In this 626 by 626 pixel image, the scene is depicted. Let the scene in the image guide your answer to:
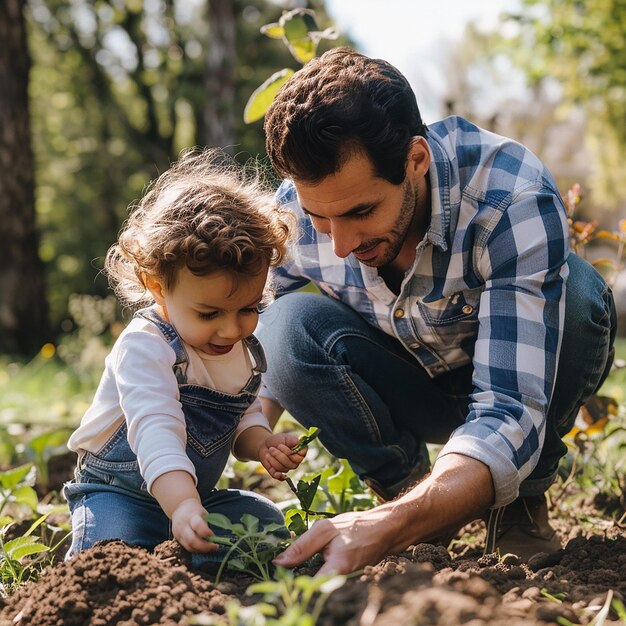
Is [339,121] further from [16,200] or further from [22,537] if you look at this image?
[16,200]

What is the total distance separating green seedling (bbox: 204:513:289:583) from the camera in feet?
5.23

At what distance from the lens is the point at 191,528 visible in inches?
66.6

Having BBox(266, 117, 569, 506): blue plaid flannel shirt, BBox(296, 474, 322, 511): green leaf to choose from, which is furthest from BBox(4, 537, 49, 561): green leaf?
BBox(266, 117, 569, 506): blue plaid flannel shirt

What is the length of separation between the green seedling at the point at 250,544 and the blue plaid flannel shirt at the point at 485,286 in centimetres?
44

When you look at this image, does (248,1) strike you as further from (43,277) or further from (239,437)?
(239,437)

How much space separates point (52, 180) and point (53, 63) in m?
2.73

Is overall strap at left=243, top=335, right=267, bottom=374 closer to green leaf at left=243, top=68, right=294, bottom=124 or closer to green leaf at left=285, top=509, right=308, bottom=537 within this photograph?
green leaf at left=285, top=509, right=308, bottom=537

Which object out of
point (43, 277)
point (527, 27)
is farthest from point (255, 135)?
point (43, 277)

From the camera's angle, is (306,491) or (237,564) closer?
(237,564)

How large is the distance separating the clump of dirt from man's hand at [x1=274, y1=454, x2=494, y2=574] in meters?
0.05

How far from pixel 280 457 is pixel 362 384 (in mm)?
513

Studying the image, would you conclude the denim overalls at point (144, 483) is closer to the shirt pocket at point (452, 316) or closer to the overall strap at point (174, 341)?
the overall strap at point (174, 341)

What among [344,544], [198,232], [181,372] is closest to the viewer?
[344,544]

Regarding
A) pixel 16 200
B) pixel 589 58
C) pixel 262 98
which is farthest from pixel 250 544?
pixel 589 58
